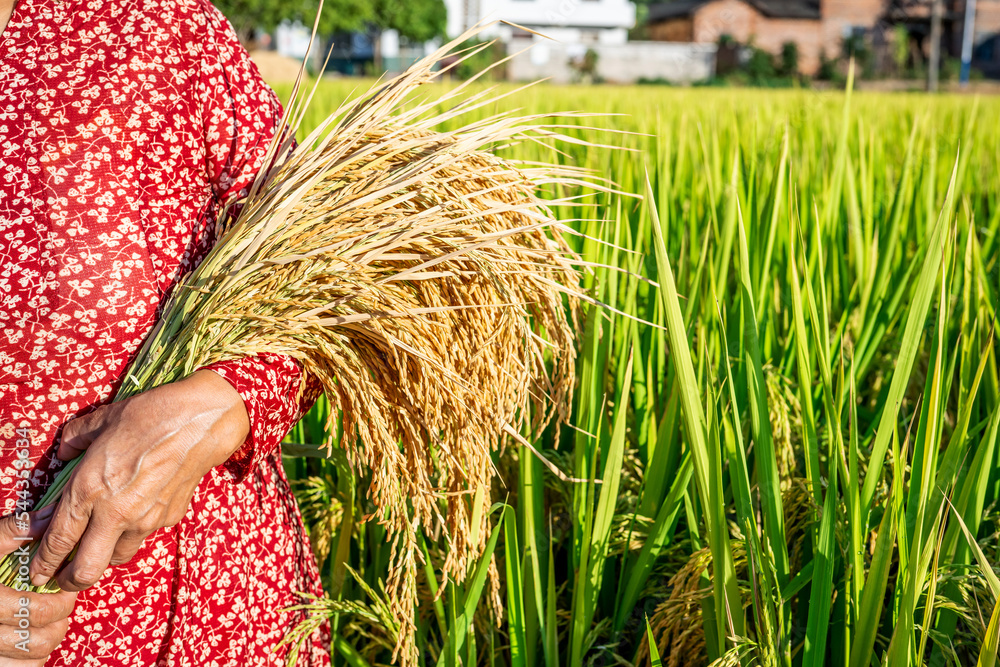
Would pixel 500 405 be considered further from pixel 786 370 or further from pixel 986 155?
pixel 986 155

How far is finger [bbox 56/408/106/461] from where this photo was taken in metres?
0.69

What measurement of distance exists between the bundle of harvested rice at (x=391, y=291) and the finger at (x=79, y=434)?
0.02 meters

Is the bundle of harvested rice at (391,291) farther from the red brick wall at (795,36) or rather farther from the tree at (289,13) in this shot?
the red brick wall at (795,36)

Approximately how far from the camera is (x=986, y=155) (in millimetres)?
3203

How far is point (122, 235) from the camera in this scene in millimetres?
735

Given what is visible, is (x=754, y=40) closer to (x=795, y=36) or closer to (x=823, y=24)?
(x=795, y=36)

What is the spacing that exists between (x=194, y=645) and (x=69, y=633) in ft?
0.40

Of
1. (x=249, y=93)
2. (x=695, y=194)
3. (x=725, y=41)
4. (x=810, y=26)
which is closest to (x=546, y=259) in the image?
(x=249, y=93)

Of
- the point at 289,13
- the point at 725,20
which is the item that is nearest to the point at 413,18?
the point at 289,13

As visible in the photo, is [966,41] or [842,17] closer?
[966,41]

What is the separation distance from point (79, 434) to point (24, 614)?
164mm

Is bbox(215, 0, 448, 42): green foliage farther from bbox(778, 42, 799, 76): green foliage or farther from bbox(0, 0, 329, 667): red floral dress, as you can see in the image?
bbox(778, 42, 799, 76): green foliage

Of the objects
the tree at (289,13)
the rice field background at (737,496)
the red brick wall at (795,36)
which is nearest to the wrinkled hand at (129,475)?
the rice field background at (737,496)

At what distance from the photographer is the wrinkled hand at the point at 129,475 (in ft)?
2.14
